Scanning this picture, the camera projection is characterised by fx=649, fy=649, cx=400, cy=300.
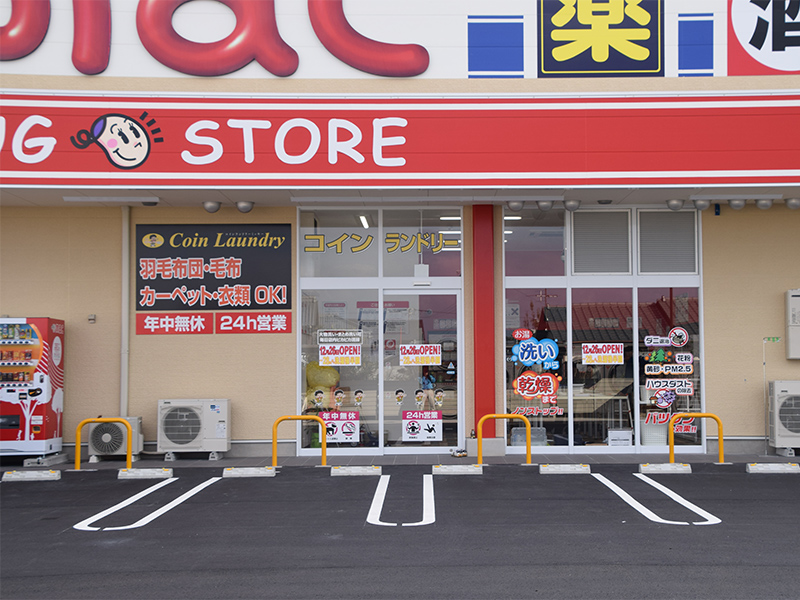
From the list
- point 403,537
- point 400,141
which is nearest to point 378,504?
point 403,537

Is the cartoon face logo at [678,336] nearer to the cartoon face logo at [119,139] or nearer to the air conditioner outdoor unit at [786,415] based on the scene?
the air conditioner outdoor unit at [786,415]

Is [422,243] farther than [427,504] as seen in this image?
Yes

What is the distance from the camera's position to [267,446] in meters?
10.2

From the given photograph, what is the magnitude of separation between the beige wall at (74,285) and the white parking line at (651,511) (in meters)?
7.36

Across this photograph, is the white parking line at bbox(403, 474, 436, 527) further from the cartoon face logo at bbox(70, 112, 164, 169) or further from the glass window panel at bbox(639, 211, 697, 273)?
the cartoon face logo at bbox(70, 112, 164, 169)

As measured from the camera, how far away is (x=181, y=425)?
987 cm

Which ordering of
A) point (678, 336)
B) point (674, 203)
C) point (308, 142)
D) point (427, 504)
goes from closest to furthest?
point (427, 504)
point (308, 142)
point (674, 203)
point (678, 336)

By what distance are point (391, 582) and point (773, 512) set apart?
4.46 metres

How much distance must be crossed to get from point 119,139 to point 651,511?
27.0 feet

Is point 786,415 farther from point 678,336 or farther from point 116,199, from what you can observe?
point 116,199

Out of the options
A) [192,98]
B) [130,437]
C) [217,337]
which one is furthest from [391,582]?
[192,98]

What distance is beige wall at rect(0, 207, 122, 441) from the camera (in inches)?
400

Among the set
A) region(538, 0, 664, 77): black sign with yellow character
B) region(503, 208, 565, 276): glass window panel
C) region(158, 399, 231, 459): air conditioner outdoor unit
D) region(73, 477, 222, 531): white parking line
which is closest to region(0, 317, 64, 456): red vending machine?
region(158, 399, 231, 459): air conditioner outdoor unit

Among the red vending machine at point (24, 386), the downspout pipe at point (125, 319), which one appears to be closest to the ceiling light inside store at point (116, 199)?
the downspout pipe at point (125, 319)
